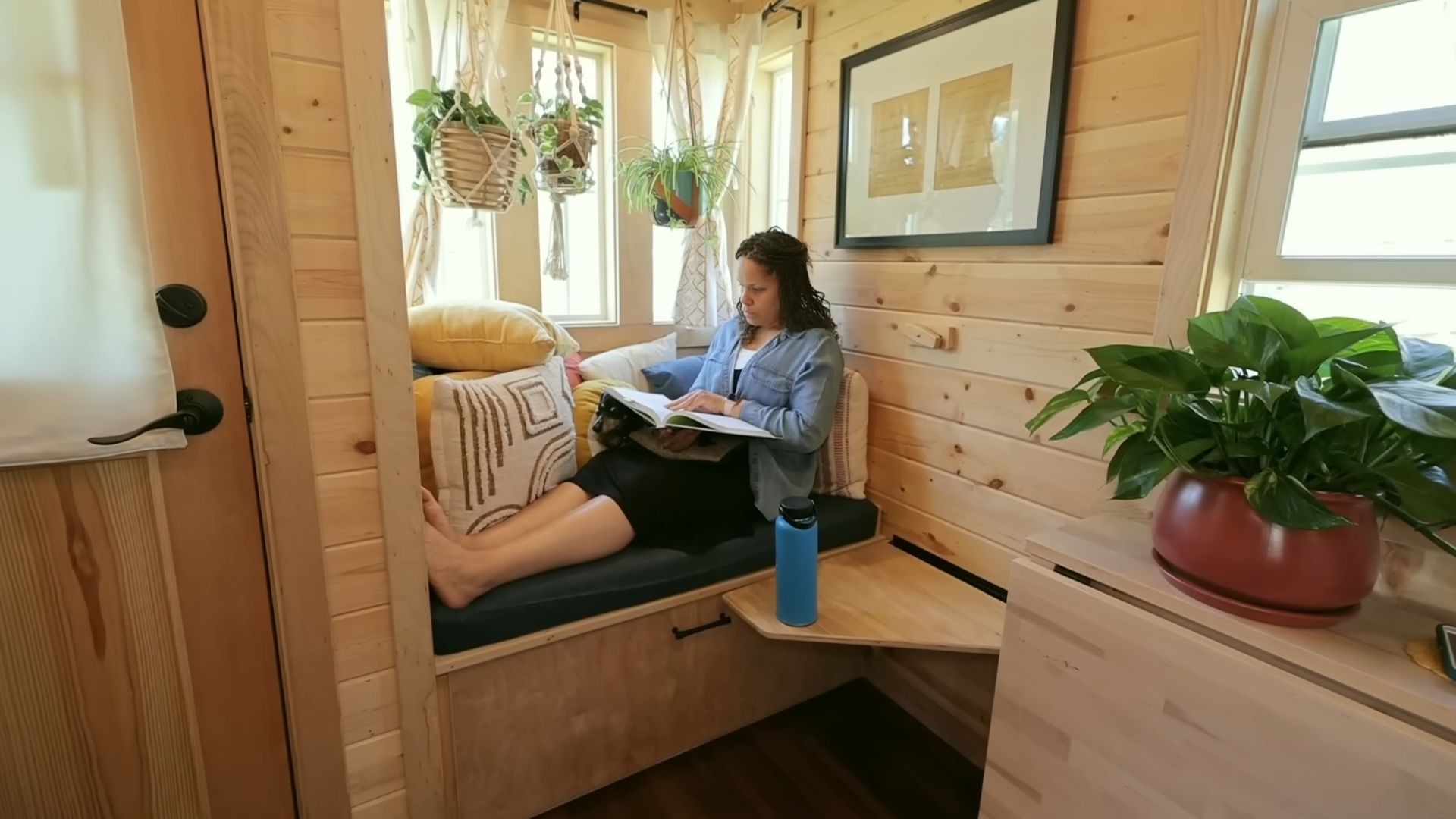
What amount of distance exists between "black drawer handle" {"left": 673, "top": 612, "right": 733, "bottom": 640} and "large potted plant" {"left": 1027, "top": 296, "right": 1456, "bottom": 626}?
98 cm

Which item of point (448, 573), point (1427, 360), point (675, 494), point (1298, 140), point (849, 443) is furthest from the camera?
point (849, 443)

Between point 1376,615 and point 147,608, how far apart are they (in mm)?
1821

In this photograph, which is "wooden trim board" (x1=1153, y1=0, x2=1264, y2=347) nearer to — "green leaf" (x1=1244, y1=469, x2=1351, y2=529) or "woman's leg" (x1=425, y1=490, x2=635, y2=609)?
"green leaf" (x1=1244, y1=469, x2=1351, y2=529)

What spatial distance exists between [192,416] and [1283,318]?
1.56m

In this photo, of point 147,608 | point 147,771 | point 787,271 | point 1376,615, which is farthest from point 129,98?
point 1376,615

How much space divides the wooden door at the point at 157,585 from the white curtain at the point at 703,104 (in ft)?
4.83

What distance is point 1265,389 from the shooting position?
2.64ft

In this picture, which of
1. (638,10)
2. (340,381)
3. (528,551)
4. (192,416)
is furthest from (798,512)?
(638,10)

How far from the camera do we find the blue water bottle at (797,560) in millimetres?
1438

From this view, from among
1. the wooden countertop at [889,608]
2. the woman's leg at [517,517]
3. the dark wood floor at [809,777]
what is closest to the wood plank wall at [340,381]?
the woman's leg at [517,517]

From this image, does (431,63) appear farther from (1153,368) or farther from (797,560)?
(1153,368)

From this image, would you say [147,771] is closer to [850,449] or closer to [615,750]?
[615,750]

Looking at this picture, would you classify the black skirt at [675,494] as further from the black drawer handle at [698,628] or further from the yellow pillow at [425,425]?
the yellow pillow at [425,425]

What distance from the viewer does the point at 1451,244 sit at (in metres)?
0.95
